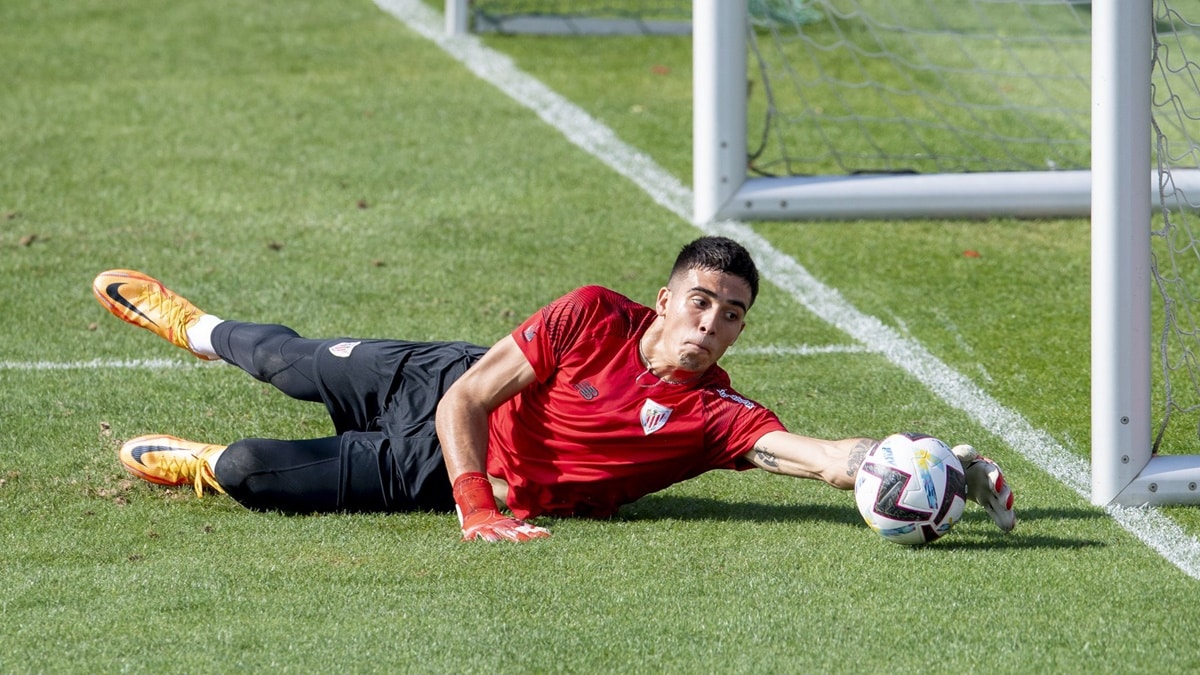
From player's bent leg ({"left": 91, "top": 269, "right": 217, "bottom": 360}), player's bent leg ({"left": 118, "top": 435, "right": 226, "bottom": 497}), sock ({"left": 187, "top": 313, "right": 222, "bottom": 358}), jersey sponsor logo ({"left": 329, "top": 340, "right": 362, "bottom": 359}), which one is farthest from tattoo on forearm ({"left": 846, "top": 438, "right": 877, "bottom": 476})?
player's bent leg ({"left": 91, "top": 269, "right": 217, "bottom": 360})

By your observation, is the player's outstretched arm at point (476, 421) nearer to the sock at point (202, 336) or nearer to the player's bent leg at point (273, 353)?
the player's bent leg at point (273, 353)

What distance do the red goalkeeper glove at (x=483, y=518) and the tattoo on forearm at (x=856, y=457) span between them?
92 centimetres

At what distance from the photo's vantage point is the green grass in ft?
12.9

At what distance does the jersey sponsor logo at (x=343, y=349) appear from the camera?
5.41 m

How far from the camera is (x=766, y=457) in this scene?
472 centimetres

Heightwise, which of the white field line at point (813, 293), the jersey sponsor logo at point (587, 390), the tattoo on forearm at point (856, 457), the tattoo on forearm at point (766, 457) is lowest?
the white field line at point (813, 293)

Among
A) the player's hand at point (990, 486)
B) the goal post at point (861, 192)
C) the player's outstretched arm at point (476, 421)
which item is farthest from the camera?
the goal post at point (861, 192)

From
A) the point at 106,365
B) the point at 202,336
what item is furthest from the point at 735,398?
the point at 106,365

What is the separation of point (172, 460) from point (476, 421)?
1.16m

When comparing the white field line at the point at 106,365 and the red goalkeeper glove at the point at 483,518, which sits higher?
the red goalkeeper glove at the point at 483,518

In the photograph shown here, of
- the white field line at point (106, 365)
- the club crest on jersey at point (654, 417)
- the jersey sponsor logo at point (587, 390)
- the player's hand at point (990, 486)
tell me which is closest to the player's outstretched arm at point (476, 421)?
the jersey sponsor logo at point (587, 390)

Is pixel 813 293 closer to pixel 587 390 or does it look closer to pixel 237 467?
pixel 587 390

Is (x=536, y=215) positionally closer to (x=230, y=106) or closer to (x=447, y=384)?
(x=230, y=106)

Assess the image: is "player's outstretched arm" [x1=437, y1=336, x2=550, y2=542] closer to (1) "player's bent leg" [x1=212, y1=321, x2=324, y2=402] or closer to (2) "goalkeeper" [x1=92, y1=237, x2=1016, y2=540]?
(2) "goalkeeper" [x1=92, y1=237, x2=1016, y2=540]
